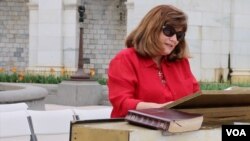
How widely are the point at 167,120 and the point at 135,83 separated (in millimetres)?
900

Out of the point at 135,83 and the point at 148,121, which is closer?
the point at 148,121

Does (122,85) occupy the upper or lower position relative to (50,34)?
lower

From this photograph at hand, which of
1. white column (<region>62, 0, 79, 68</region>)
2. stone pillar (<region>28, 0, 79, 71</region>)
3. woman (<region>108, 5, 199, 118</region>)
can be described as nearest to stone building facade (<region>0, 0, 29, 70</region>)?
stone pillar (<region>28, 0, 79, 71</region>)

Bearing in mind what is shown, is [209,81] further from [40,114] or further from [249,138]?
[249,138]

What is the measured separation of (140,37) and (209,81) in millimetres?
13304

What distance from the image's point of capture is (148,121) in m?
1.97

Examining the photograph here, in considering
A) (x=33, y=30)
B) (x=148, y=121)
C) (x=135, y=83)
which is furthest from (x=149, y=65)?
(x=33, y=30)

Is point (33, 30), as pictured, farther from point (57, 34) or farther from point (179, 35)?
point (179, 35)

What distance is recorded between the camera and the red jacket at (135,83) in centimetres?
277

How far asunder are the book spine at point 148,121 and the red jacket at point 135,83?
658 millimetres

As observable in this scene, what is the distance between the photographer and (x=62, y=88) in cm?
1616

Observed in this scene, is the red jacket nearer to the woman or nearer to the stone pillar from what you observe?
the woman

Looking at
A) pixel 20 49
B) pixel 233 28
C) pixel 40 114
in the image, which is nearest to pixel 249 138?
pixel 40 114

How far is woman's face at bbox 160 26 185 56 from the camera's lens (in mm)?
2785
